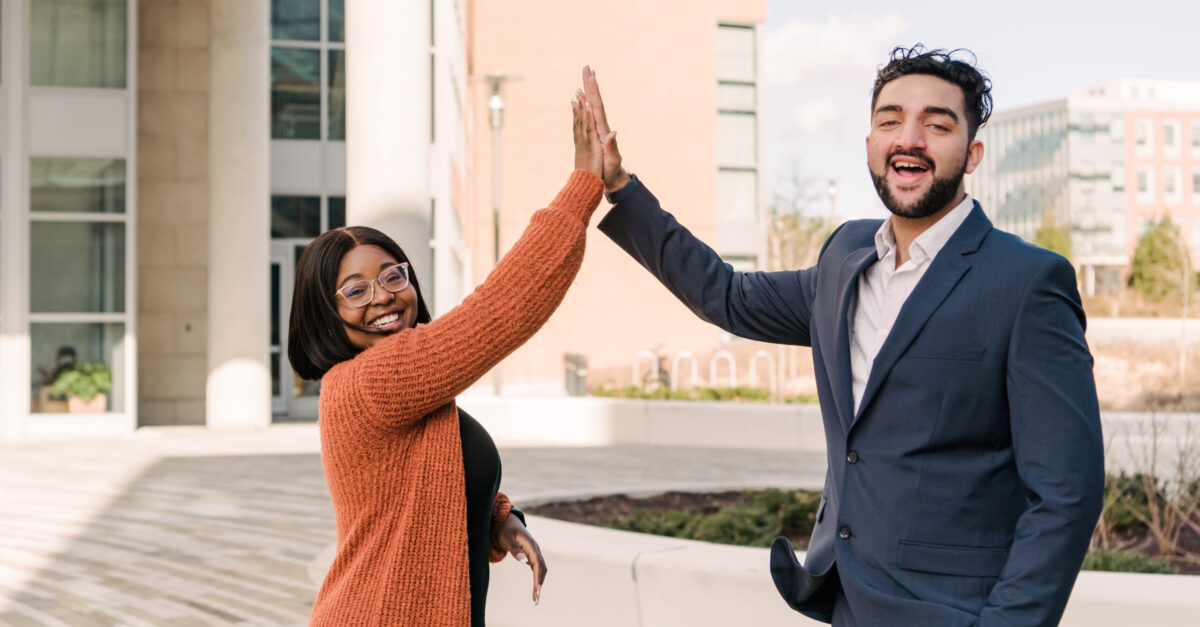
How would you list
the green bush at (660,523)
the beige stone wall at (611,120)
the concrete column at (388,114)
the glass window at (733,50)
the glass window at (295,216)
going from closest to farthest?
the green bush at (660,523) < the concrete column at (388,114) < the glass window at (295,216) < the beige stone wall at (611,120) < the glass window at (733,50)

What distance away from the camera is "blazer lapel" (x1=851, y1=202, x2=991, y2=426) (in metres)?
2.27

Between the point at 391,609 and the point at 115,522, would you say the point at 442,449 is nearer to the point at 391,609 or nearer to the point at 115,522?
the point at 391,609

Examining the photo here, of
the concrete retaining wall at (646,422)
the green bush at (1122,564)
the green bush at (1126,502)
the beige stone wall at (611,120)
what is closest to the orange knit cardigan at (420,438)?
the green bush at (1122,564)

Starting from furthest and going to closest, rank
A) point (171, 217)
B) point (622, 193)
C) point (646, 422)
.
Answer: point (171, 217) < point (646, 422) < point (622, 193)

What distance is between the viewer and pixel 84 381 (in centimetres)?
1775

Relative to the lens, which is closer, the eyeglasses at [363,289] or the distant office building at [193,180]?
the eyeglasses at [363,289]

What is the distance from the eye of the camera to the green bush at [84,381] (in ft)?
57.9

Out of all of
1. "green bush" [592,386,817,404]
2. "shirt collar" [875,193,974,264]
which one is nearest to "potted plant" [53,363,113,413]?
"green bush" [592,386,817,404]

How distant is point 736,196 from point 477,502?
110ft

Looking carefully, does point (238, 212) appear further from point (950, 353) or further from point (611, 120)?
point (611, 120)

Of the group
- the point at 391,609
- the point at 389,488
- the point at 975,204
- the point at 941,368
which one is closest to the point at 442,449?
the point at 389,488

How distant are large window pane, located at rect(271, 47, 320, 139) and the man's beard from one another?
63.1 ft

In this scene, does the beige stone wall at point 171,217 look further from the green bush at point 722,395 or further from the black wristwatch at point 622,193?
the black wristwatch at point 622,193

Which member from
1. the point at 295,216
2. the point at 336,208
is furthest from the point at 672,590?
the point at 295,216
